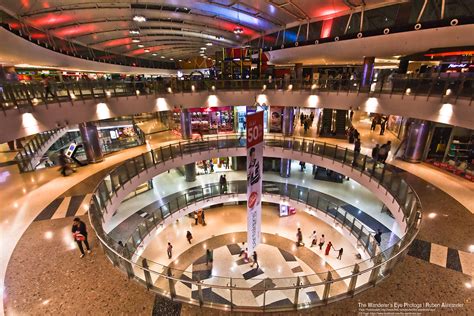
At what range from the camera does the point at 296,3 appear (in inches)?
512

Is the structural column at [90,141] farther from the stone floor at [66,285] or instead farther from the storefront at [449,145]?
the storefront at [449,145]

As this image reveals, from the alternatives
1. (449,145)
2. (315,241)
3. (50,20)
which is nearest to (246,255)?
(315,241)

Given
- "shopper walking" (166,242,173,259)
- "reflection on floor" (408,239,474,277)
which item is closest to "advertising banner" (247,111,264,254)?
"reflection on floor" (408,239,474,277)

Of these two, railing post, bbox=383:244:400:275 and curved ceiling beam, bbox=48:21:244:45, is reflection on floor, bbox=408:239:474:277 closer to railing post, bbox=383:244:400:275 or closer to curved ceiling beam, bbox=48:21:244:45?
railing post, bbox=383:244:400:275

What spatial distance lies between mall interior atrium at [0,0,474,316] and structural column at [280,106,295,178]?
0.13 meters

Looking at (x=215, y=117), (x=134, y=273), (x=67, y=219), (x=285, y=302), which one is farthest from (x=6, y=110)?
(x=215, y=117)

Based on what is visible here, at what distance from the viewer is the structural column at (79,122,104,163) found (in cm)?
1440

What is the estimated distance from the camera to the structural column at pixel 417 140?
1320 centimetres

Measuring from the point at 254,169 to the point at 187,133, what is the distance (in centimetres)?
1445

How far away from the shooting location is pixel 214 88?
18.8m

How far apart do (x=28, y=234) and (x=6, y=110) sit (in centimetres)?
535

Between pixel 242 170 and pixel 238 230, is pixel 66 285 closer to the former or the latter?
pixel 238 230

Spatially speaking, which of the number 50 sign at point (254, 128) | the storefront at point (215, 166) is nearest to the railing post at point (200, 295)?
the number 50 sign at point (254, 128)

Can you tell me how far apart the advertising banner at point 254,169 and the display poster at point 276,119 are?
48.3 ft
